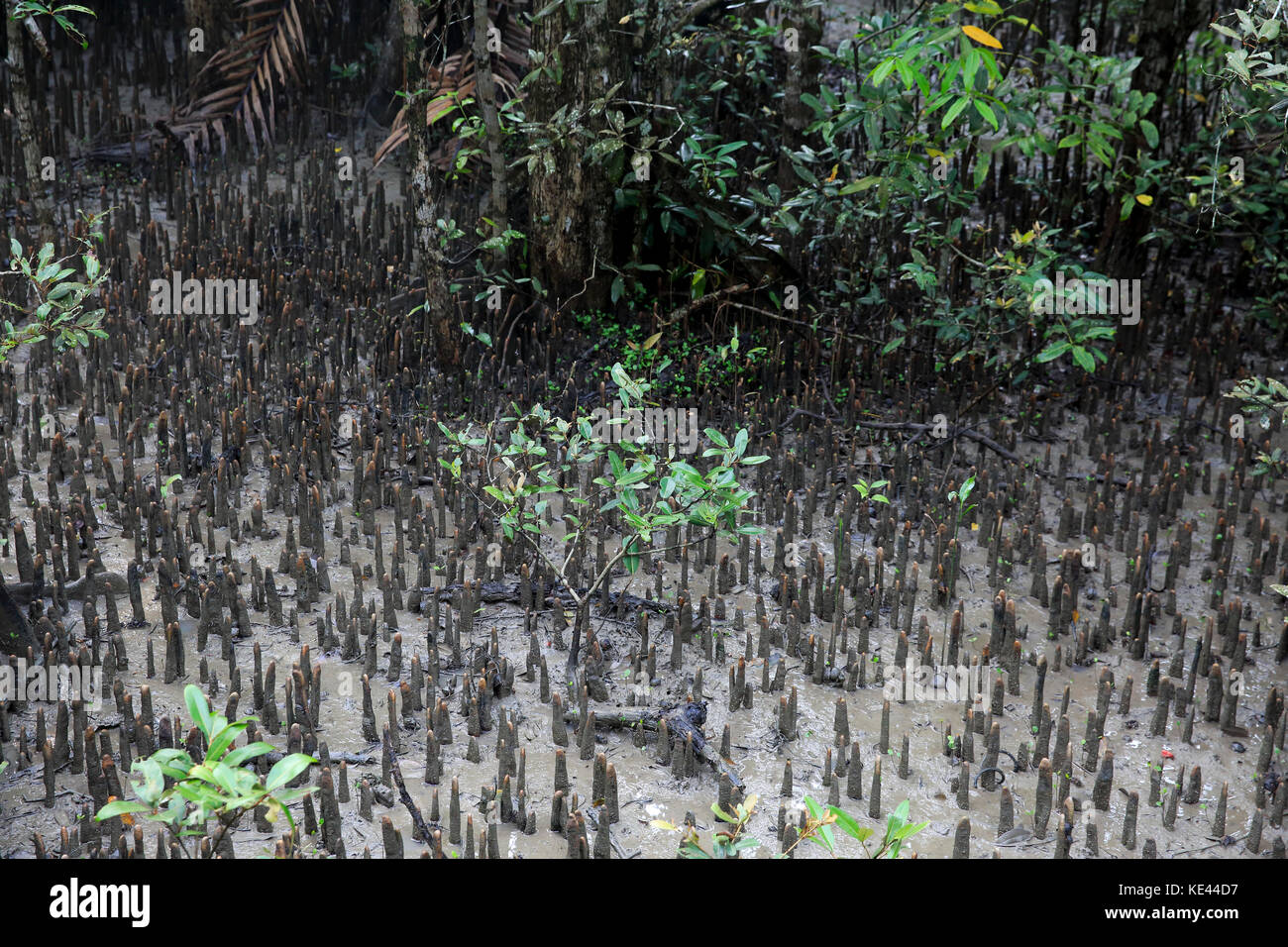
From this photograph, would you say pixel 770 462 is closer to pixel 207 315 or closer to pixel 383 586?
pixel 383 586

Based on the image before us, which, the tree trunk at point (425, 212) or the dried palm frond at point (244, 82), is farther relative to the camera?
the dried palm frond at point (244, 82)

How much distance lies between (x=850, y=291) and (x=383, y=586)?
3.48 meters

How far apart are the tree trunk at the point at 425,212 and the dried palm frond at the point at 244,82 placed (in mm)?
2937

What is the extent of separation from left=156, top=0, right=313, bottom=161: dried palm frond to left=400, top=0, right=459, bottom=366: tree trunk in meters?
2.94

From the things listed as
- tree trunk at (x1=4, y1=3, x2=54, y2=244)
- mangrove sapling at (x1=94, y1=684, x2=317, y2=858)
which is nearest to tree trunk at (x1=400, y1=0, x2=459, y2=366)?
tree trunk at (x1=4, y1=3, x2=54, y2=244)

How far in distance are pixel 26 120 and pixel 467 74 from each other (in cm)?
262

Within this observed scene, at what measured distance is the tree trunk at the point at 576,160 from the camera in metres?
6.32

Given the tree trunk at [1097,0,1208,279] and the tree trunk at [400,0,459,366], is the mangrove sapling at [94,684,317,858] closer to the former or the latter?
the tree trunk at [400,0,459,366]

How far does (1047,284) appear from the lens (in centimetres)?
550

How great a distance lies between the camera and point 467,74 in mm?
7582

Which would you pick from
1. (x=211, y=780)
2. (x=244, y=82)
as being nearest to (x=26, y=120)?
(x=244, y=82)

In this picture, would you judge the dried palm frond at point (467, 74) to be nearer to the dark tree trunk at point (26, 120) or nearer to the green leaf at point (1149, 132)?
the dark tree trunk at point (26, 120)

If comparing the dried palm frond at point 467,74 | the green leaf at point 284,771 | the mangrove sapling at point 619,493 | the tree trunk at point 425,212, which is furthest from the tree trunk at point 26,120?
the green leaf at point 284,771

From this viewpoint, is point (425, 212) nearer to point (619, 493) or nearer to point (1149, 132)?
point (619, 493)
